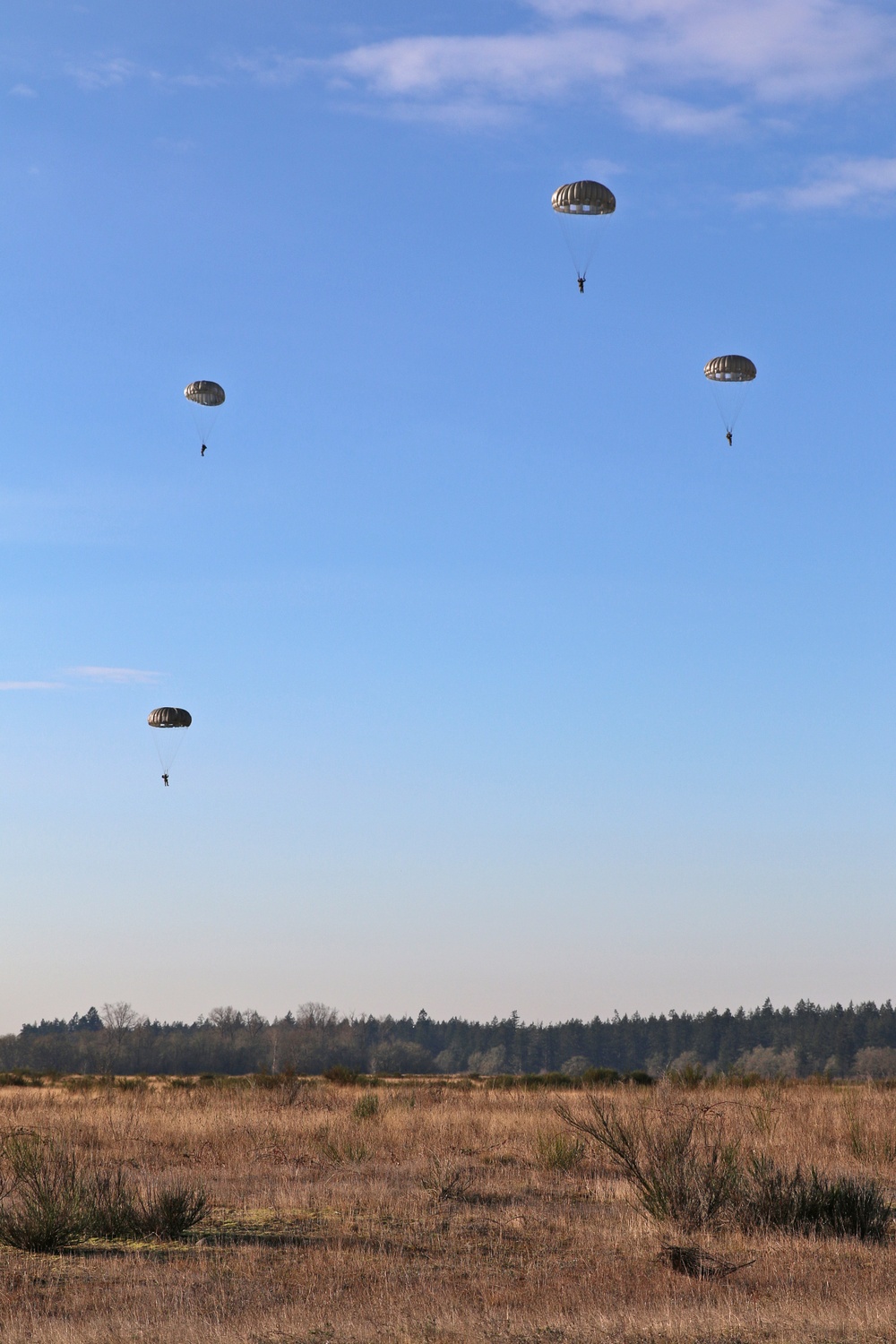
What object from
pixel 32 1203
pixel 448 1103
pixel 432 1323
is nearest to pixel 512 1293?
pixel 432 1323

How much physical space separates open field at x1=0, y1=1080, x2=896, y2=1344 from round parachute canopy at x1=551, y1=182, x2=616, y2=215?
20738 millimetres

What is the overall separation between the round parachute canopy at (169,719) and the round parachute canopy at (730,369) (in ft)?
64.8

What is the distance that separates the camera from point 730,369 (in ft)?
117

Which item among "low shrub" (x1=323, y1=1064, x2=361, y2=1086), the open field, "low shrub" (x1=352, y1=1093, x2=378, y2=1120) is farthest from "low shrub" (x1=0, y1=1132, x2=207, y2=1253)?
"low shrub" (x1=323, y1=1064, x2=361, y2=1086)

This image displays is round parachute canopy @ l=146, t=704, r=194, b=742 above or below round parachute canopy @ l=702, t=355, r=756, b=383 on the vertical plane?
below

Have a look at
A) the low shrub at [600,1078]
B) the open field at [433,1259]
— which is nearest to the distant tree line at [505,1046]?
the low shrub at [600,1078]

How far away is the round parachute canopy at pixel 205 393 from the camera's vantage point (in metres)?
42.5

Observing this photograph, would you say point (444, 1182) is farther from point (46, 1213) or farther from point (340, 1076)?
point (340, 1076)

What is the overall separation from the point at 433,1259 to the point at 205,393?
34278mm

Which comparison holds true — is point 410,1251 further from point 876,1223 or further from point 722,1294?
point 876,1223

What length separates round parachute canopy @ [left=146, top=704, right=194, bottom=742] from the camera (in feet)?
144

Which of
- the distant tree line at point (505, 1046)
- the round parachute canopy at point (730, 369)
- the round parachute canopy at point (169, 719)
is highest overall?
the round parachute canopy at point (730, 369)

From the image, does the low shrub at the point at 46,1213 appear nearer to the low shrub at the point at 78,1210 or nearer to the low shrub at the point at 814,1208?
the low shrub at the point at 78,1210

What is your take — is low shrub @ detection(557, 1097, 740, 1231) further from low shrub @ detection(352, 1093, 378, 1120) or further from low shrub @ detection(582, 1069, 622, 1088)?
low shrub @ detection(582, 1069, 622, 1088)
